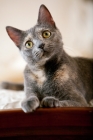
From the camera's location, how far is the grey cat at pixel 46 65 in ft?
3.63

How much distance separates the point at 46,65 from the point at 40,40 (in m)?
0.16

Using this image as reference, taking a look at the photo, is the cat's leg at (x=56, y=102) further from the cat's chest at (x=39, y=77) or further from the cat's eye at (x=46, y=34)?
the cat's eye at (x=46, y=34)

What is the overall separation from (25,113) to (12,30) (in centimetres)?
57

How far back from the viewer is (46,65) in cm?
119

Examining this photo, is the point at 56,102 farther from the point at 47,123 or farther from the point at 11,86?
the point at 11,86

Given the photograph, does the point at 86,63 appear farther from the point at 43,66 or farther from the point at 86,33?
the point at 43,66

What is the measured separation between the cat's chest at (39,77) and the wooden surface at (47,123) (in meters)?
0.42

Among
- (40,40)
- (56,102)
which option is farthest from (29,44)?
(56,102)

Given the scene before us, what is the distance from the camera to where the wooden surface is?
0.78 m

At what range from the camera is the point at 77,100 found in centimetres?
108

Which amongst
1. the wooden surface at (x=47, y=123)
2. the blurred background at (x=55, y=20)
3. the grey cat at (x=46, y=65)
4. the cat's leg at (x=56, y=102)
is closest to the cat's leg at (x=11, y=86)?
the blurred background at (x=55, y=20)

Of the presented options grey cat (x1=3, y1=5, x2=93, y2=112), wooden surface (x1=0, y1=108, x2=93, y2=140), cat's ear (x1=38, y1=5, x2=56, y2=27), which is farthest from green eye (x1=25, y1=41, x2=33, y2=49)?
wooden surface (x1=0, y1=108, x2=93, y2=140)

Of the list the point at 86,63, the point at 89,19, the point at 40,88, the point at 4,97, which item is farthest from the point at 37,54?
the point at 89,19

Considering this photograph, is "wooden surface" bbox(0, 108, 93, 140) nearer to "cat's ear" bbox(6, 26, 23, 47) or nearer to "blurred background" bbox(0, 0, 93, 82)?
"cat's ear" bbox(6, 26, 23, 47)
